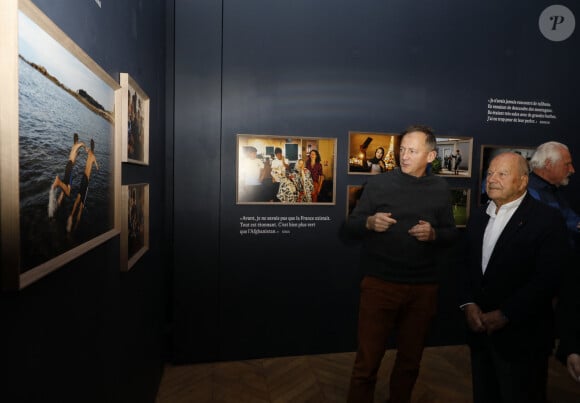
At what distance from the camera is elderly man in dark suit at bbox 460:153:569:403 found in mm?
2074

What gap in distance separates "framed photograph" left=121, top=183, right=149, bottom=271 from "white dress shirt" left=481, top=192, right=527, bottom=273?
2.09 m

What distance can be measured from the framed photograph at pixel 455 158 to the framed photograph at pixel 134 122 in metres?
3.03

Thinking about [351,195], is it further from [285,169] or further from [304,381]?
[304,381]

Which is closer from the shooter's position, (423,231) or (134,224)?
(134,224)

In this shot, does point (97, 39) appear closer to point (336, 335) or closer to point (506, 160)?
point (506, 160)

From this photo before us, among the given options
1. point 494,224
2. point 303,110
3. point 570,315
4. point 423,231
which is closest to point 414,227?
point 423,231

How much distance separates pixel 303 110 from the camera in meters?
3.87

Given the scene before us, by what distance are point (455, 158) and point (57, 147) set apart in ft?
13.0

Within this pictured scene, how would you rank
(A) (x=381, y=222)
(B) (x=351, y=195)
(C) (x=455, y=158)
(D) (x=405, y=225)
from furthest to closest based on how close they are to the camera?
(C) (x=455, y=158), (B) (x=351, y=195), (D) (x=405, y=225), (A) (x=381, y=222)

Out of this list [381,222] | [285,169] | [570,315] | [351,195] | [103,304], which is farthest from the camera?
[351,195]

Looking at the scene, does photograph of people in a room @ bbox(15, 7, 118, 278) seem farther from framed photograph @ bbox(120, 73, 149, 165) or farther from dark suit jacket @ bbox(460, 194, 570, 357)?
dark suit jacket @ bbox(460, 194, 570, 357)

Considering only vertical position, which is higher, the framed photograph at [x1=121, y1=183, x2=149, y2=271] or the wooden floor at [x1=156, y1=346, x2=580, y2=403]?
the framed photograph at [x1=121, y1=183, x2=149, y2=271]

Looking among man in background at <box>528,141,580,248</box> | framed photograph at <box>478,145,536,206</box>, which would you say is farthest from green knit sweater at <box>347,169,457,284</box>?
framed photograph at <box>478,145,536,206</box>

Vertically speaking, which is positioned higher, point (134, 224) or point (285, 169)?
point (285, 169)
